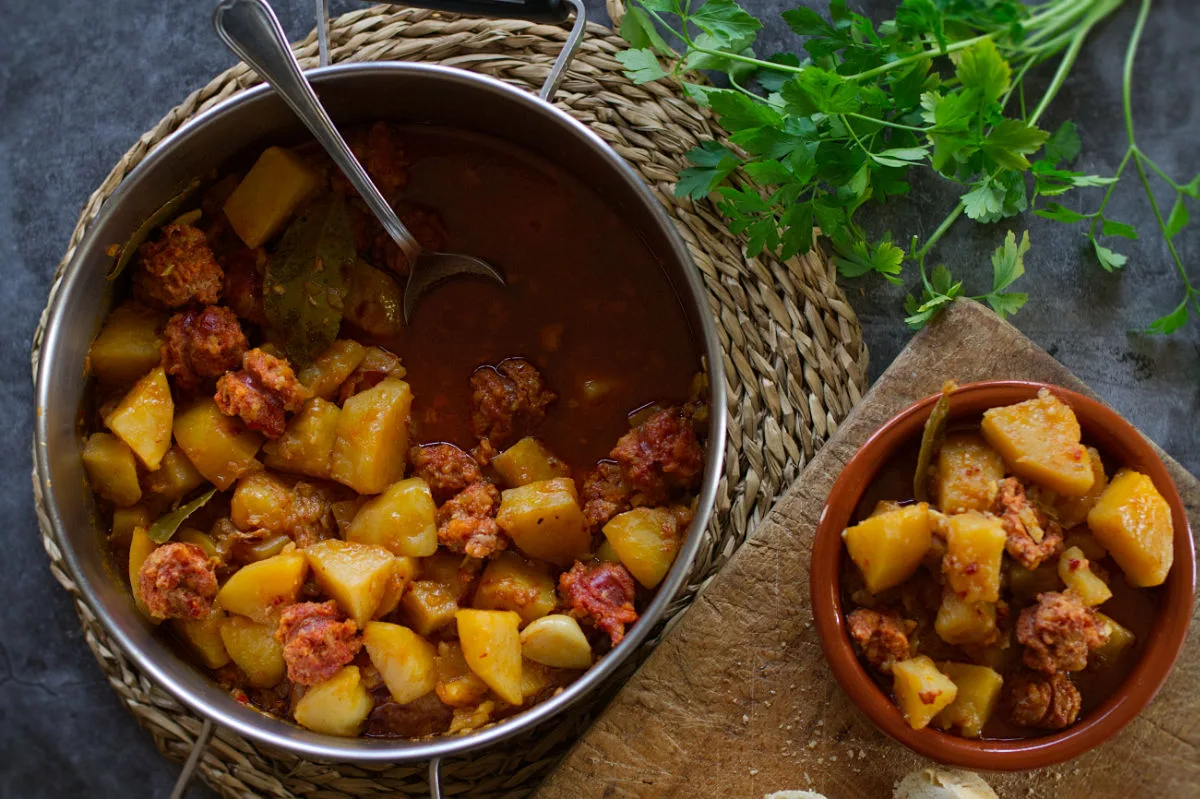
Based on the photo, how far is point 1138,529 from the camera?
87.4 inches

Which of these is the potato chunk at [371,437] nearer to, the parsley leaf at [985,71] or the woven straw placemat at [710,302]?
the woven straw placemat at [710,302]

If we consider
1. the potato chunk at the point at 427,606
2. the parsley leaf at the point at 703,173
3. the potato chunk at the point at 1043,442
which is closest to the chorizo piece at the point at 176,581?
the potato chunk at the point at 427,606

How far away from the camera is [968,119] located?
2377 millimetres

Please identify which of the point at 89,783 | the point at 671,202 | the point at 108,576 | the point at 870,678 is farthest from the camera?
the point at 89,783

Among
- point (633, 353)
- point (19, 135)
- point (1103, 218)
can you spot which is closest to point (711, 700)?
point (633, 353)

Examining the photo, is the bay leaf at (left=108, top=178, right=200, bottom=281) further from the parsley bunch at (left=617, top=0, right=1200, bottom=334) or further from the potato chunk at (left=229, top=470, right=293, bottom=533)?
the parsley bunch at (left=617, top=0, right=1200, bottom=334)

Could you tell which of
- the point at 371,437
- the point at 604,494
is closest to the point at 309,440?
the point at 371,437

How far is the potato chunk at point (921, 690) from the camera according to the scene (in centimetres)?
220

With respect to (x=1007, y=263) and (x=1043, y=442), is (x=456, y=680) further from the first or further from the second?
(x=1007, y=263)

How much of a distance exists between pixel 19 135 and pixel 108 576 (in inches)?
54.8

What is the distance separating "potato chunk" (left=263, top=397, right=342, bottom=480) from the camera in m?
2.55

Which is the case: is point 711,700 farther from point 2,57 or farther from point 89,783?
point 2,57

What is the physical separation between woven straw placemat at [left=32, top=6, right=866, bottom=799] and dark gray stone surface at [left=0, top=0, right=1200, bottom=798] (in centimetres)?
20

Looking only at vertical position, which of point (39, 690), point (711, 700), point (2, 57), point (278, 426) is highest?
point (2, 57)
